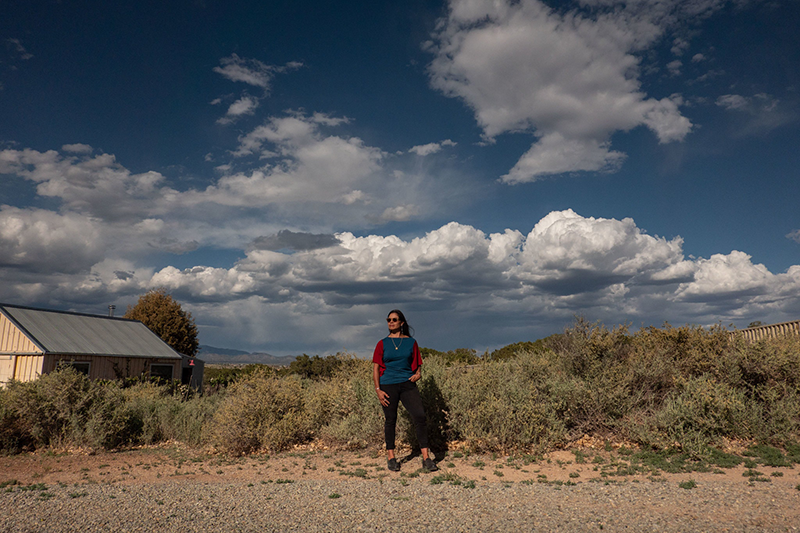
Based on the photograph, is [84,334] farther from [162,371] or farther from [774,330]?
[774,330]

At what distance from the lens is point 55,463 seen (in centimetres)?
706

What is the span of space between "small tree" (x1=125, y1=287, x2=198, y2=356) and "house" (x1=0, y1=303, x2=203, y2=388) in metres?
10.5

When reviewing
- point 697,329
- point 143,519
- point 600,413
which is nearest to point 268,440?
point 143,519

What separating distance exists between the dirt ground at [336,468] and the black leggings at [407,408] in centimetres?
41

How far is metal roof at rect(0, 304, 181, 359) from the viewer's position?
61.2 ft

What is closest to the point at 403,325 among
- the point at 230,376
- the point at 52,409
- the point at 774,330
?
the point at 52,409

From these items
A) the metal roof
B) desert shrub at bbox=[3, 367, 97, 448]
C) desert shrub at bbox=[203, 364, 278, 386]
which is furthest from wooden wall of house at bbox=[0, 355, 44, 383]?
desert shrub at bbox=[3, 367, 97, 448]

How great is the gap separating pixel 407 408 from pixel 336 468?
1384mm

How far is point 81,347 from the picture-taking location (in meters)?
19.6

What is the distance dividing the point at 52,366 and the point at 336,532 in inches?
762

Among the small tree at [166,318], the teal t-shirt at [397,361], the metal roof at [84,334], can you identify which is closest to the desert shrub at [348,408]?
the teal t-shirt at [397,361]

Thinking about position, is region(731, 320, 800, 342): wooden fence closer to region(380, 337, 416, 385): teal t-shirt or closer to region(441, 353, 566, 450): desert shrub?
region(441, 353, 566, 450): desert shrub

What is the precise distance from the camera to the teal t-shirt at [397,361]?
5.96 m

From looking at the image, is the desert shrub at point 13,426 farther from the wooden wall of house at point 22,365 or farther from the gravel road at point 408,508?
the wooden wall of house at point 22,365
